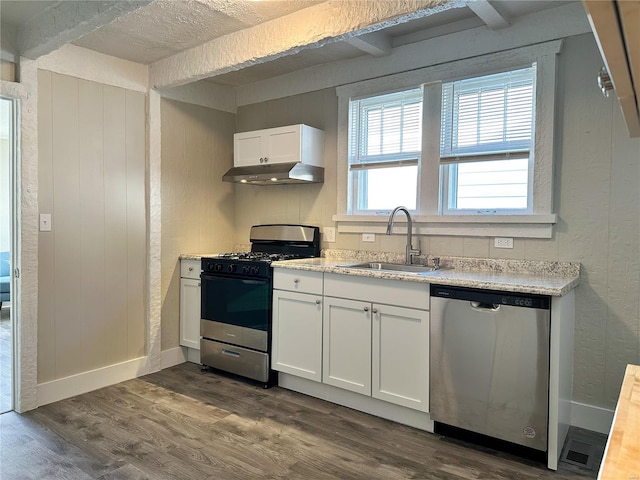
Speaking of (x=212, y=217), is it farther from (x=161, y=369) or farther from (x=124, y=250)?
(x=161, y=369)

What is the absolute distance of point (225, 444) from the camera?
99.6 inches

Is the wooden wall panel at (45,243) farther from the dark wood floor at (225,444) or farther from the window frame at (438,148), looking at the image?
the window frame at (438,148)

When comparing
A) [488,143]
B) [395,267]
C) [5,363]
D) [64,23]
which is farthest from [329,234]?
[5,363]

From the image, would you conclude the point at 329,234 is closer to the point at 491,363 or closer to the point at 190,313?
the point at 190,313

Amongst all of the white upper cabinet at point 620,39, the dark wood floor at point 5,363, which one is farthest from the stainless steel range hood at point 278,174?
the white upper cabinet at point 620,39

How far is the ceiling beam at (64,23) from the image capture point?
7.69ft

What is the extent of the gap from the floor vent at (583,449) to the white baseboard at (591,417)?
3 cm

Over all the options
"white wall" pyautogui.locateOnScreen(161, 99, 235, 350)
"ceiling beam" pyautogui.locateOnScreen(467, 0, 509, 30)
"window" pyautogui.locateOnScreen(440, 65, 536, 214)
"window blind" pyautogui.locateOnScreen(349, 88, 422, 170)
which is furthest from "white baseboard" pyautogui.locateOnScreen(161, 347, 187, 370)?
"ceiling beam" pyautogui.locateOnScreen(467, 0, 509, 30)

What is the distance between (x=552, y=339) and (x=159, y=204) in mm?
3023

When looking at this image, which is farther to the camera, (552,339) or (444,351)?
(444,351)

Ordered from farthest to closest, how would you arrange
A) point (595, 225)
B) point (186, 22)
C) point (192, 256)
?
point (192, 256) < point (186, 22) < point (595, 225)

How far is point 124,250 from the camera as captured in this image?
3562 mm

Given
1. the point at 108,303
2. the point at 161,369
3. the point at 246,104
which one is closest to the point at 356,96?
the point at 246,104

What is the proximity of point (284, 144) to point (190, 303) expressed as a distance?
157 centimetres
